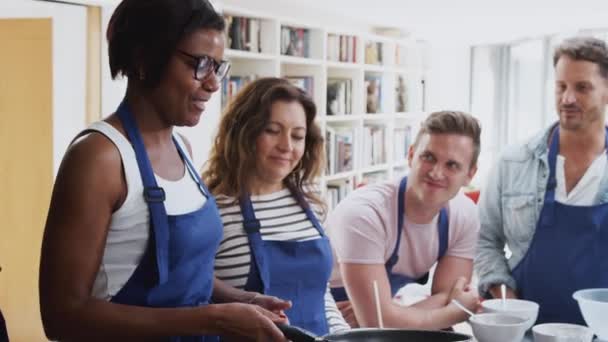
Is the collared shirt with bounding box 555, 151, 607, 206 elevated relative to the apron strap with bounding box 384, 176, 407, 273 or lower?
elevated

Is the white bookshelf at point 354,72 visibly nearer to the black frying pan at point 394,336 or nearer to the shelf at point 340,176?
the shelf at point 340,176

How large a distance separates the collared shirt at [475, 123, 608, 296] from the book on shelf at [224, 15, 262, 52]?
9.84 ft

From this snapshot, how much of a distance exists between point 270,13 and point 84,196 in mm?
4531

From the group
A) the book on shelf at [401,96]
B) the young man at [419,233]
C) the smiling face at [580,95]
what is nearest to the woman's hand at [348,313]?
the young man at [419,233]

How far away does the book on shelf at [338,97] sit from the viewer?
21.2 feet

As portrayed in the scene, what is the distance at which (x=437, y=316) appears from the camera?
233cm

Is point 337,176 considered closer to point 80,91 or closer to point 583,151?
point 80,91

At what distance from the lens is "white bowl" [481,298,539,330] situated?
197 centimetres

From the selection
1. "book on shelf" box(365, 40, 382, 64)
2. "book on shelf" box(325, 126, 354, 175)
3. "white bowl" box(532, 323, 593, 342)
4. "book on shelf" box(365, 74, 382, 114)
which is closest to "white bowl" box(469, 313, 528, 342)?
"white bowl" box(532, 323, 593, 342)

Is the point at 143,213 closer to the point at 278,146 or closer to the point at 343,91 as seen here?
the point at 278,146

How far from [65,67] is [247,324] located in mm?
3001

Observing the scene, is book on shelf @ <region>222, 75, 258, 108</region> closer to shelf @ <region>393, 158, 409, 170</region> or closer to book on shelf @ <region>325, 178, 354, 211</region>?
book on shelf @ <region>325, 178, 354, 211</region>

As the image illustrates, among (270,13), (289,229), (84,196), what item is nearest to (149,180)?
(84,196)

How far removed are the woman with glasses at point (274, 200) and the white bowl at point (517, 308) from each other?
1.38 ft
